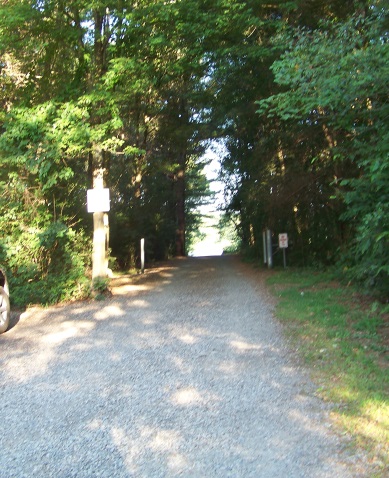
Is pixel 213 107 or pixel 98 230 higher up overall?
pixel 213 107

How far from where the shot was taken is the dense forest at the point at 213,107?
805cm

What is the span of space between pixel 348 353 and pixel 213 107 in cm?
1479

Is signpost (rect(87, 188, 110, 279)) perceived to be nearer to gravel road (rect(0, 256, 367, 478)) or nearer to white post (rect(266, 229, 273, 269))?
gravel road (rect(0, 256, 367, 478))

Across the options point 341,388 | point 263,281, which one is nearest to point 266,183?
point 263,281

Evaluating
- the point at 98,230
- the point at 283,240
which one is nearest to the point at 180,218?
the point at 283,240

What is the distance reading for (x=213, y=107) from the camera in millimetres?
20234

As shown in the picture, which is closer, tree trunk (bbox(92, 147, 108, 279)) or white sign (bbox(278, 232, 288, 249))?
tree trunk (bbox(92, 147, 108, 279))

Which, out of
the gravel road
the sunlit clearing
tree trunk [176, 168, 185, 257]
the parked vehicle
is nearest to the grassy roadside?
the gravel road

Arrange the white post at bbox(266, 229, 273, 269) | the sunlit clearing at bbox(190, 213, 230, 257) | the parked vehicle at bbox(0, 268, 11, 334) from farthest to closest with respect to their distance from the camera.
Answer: the sunlit clearing at bbox(190, 213, 230, 257) → the white post at bbox(266, 229, 273, 269) → the parked vehicle at bbox(0, 268, 11, 334)

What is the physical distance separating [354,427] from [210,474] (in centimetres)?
146

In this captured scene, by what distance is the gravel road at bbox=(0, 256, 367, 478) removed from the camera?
4199 mm

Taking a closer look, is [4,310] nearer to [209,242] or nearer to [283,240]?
[283,240]

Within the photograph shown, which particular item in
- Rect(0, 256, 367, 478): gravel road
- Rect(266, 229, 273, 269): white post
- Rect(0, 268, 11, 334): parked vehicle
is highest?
Rect(266, 229, 273, 269): white post

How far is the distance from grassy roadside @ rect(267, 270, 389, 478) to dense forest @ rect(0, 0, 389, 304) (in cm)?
83
